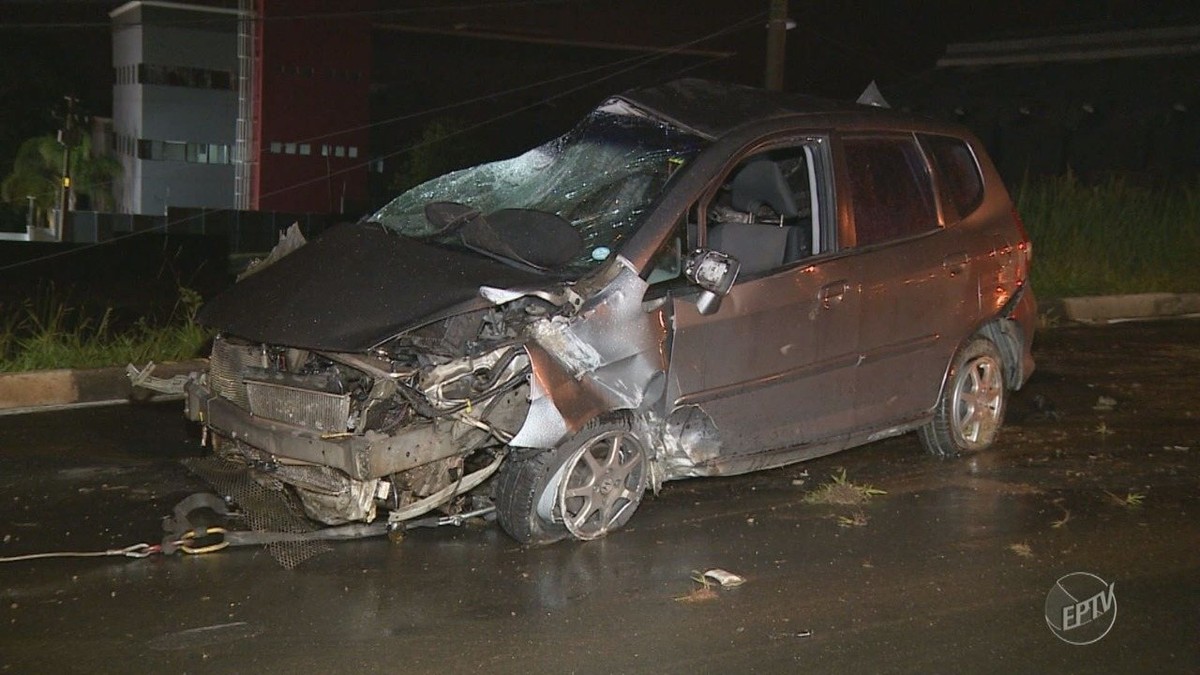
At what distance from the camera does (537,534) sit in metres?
5.44

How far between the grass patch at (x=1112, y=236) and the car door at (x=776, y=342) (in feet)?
26.0

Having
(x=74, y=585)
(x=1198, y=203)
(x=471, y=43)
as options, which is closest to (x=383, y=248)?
(x=74, y=585)

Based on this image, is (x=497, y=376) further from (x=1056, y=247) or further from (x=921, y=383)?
(x=1056, y=247)

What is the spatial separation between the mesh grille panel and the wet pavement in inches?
3.2

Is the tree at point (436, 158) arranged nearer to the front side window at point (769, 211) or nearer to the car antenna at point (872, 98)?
the car antenna at point (872, 98)

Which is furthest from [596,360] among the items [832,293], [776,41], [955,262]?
[776,41]

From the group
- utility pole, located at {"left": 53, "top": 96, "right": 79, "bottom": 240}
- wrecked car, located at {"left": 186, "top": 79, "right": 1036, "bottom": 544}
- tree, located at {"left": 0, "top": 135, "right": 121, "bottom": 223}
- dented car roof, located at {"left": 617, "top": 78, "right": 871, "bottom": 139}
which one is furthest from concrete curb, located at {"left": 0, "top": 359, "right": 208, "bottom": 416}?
tree, located at {"left": 0, "top": 135, "right": 121, "bottom": 223}

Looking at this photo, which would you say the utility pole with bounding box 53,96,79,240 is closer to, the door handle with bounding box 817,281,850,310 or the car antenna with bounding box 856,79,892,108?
the car antenna with bounding box 856,79,892,108

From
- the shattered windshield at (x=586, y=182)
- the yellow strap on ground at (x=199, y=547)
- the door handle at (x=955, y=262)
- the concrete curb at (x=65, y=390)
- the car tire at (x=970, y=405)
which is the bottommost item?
the concrete curb at (x=65, y=390)

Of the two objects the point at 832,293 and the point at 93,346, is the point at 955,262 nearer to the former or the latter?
the point at 832,293

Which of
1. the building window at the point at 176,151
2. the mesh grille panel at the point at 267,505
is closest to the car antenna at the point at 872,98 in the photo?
the mesh grille panel at the point at 267,505

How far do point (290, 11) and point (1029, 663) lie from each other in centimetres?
2187

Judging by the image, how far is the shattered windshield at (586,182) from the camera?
579cm

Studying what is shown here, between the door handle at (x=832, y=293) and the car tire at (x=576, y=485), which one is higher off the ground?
the door handle at (x=832, y=293)
